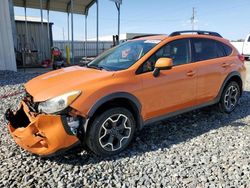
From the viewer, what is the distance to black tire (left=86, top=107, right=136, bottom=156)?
3436mm

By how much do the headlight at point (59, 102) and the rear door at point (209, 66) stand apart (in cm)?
247

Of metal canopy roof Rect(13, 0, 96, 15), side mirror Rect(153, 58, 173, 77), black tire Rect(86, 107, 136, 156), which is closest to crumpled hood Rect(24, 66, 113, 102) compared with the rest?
black tire Rect(86, 107, 136, 156)

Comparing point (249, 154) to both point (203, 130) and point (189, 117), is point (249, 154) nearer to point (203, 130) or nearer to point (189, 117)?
point (203, 130)

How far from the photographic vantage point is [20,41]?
15656 mm

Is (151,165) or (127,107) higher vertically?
(127,107)

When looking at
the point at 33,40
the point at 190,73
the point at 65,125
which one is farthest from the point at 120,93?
the point at 33,40

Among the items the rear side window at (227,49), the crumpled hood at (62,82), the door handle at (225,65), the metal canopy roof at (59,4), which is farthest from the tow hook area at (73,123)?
the metal canopy roof at (59,4)

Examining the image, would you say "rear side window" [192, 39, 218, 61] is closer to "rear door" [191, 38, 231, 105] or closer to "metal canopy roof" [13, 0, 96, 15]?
"rear door" [191, 38, 231, 105]

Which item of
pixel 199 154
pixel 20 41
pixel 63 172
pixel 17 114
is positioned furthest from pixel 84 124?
pixel 20 41

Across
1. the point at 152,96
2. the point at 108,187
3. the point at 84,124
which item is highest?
the point at 152,96

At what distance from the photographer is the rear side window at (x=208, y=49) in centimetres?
479

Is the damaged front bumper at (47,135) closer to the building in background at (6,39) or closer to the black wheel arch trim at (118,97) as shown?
the black wheel arch trim at (118,97)

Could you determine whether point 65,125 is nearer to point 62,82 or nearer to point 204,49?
point 62,82

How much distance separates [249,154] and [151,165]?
1472 millimetres
